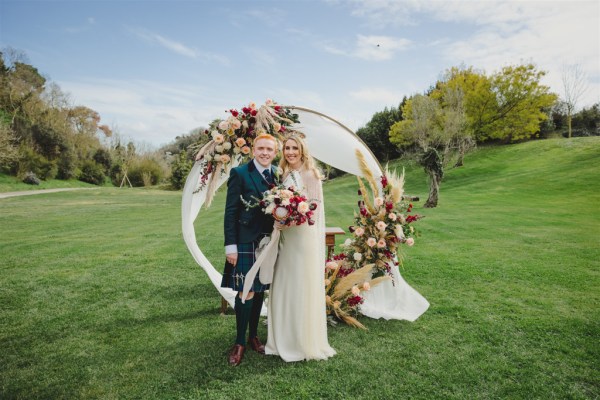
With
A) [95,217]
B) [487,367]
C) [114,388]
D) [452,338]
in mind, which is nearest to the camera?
[114,388]

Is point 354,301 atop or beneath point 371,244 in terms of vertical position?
beneath

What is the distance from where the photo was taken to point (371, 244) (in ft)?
17.6

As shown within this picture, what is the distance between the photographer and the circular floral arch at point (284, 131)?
16.1 feet

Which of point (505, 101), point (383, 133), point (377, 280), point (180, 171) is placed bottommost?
point (377, 280)

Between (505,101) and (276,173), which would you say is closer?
(276,173)

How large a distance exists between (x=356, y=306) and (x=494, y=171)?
100 feet

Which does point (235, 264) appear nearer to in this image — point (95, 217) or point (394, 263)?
point (394, 263)

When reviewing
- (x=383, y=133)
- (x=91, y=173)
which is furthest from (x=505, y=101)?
(x=91, y=173)

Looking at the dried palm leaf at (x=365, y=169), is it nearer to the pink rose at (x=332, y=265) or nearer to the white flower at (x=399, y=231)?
the white flower at (x=399, y=231)

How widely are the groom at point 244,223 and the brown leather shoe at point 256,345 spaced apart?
0.76 feet

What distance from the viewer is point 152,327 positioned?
4.95 metres

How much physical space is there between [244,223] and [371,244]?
2295mm

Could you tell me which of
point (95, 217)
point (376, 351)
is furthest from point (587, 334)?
point (95, 217)

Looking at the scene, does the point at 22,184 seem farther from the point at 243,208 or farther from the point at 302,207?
the point at 302,207
